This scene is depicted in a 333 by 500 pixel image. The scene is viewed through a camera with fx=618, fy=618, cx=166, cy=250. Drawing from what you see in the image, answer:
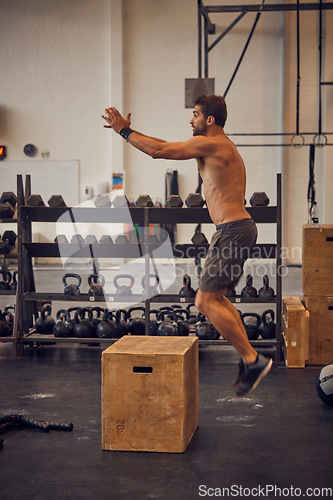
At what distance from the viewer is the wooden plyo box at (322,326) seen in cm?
475

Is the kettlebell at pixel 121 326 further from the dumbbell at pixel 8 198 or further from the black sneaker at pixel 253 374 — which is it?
the black sneaker at pixel 253 374

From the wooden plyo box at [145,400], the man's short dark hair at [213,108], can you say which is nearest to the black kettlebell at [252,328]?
the wooden plyo box at [145,400]

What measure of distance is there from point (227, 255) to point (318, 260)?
173cm

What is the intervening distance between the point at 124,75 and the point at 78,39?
1.03 metres

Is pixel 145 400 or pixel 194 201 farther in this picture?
pixel 194 201

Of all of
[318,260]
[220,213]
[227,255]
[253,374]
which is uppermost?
[220,213]

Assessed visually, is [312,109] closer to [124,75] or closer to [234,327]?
[124,75]

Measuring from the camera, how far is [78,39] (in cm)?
1089

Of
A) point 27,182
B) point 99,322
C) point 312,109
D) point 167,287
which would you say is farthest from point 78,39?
point 99,322

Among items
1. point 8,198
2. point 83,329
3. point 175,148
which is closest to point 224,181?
point 175,148

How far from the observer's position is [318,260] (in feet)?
15.6

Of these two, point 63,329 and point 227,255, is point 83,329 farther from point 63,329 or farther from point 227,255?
point 227,255

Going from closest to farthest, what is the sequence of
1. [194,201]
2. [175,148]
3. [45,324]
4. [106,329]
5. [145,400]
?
[145,400] → [175,148] → [194,201] → [106,329] → [45,324]

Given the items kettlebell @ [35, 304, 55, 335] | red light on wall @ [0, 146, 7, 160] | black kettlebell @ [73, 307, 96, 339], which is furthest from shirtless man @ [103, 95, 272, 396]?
red light on wall @ [0, 146, 7, 160]
